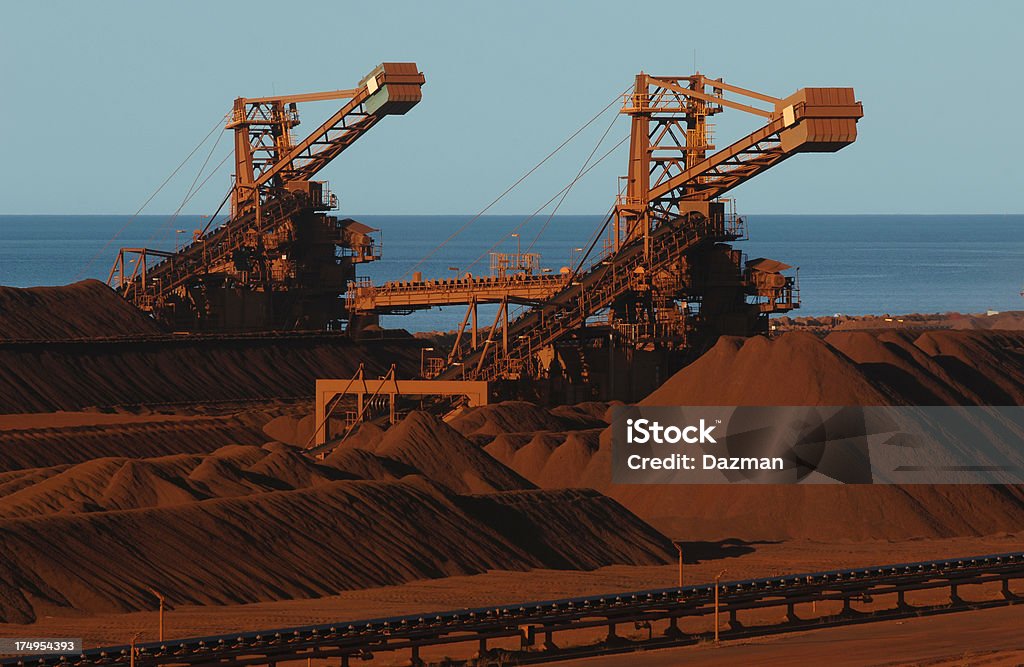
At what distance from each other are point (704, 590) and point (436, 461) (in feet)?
57.0

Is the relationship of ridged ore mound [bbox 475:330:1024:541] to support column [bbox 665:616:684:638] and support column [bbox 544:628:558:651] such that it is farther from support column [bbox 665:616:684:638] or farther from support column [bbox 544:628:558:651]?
support column [bbox 544:628:558:651]

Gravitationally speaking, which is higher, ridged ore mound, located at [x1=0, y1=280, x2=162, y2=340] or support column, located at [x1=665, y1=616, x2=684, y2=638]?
ridged ore mound, located at [x1=0, y1=280, x2=162, y2=340]

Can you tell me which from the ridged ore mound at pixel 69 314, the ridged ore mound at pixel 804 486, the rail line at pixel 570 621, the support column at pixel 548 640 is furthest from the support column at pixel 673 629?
the ridged ore mound at pixel 69 314

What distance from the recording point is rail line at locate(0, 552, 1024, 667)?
A: 34.2 meters

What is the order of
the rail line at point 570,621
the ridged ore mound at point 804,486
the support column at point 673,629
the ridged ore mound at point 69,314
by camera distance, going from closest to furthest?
the rail line at point 570,621, the support column at point 673,629, the ridged ore mound at point 804,486, the ridged ore mound at point 69,314

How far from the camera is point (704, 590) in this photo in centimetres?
4138

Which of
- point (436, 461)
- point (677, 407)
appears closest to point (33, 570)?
point (436, 461)

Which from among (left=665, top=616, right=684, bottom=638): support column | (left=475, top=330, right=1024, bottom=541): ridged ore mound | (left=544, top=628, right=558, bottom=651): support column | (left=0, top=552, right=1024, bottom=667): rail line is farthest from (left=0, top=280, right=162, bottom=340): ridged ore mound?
(left=544, top=628, right=558, bottom=651): support column

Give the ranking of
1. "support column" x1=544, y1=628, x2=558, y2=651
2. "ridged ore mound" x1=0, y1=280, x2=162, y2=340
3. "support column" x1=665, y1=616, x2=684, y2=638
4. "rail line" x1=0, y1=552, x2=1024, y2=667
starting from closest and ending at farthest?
"rail line" x1=0, y1=552, x2=1024, y2=667 < "support column" x1=544, y1=628, x2=558, y2=651 < "support column" x1=665, y1=616, x2=684, y2=638 < "ridged ore mound" x1=0, y1=280, x2=162, y2=340

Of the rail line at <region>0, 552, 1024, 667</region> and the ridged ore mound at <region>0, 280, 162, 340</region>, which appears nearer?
the rail line at <region>0, 552, 1024, 667</region>

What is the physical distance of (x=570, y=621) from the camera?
3819cm

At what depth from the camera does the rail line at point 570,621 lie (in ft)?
112

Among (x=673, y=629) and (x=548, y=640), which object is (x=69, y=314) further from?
(x=548, y=640)

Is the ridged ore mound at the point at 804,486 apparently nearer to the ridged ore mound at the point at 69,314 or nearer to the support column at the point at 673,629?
the support column at the point at 673,629
